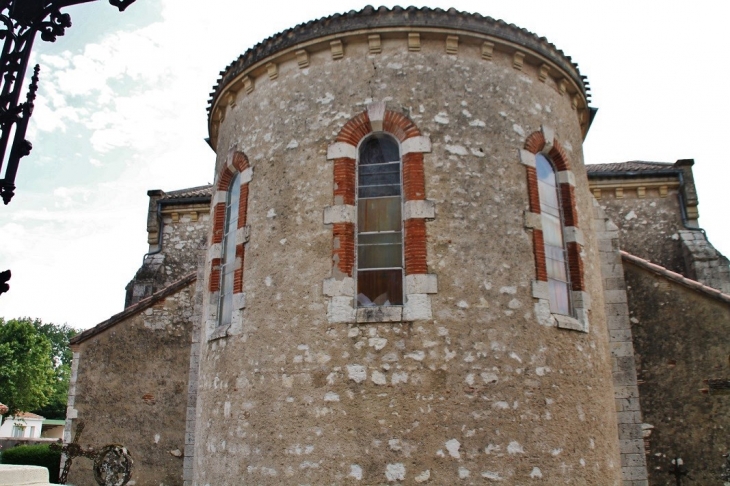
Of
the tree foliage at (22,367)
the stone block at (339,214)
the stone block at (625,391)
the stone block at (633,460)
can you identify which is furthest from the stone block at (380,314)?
the tree foliage at (22,367)

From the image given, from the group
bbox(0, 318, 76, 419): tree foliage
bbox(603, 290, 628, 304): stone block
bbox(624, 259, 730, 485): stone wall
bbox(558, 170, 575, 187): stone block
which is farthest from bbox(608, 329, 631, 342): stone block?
bbox(0, 318, 76, 419): tree foliage

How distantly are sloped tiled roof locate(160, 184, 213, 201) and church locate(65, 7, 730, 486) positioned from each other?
7079 mm

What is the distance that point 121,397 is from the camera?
13.4 m

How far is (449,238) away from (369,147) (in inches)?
75.1

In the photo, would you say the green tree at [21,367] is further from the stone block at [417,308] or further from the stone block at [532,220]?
the stone block at [532,220]

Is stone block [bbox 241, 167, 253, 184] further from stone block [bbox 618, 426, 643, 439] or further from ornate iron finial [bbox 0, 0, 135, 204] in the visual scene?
stone block [bbox 618, 426, 643, 439]

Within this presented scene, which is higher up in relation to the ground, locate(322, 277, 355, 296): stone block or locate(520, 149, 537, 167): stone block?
locate(520, 149, 537, 167): stone block

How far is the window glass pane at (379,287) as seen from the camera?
8.27 m

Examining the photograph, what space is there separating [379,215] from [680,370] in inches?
251

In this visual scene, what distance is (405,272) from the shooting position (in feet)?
26.8

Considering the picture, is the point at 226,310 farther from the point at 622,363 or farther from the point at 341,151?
the point at 622,363

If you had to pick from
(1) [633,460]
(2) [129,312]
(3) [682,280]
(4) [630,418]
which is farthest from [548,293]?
(2) [129,312]

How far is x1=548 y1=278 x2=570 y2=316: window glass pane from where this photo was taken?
29.2 feet

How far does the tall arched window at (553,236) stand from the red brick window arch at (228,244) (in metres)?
4.49
